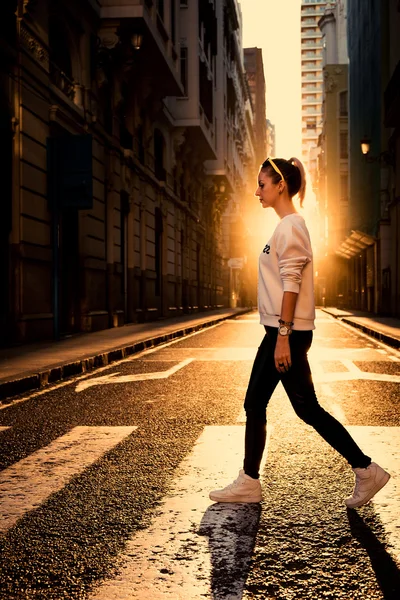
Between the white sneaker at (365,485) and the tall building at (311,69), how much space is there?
144 m

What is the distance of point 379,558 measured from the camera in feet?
10.5

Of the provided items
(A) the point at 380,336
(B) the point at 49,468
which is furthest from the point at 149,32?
(B) the point at 49,468

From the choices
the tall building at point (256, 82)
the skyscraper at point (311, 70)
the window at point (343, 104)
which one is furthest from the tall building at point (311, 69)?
the window at point (343, 104)

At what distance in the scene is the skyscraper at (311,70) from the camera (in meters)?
146

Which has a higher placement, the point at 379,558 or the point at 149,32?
the point at 149,32

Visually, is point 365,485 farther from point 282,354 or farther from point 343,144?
point 343,144

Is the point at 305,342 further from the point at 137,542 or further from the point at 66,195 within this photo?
the point at 66,195

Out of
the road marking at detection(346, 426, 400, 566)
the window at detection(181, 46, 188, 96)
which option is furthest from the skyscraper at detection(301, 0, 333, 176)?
the road marking at detection(346, 426, 400, 566)

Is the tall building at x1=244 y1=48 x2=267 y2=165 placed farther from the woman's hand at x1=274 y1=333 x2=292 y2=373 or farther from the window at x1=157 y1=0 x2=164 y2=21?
the woman's hand at x1=274 y1=333 x2=292 y2=373

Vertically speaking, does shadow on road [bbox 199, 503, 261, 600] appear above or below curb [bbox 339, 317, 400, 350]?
below

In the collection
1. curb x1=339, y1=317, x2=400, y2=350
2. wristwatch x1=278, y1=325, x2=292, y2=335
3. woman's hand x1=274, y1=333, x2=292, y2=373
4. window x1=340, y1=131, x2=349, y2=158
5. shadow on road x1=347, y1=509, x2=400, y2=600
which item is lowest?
shadow on road x1=347, y1=509, x2=400, y2=600

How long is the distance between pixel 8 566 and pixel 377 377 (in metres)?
7.68

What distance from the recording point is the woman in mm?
3867

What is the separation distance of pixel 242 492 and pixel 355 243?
36.1 m
